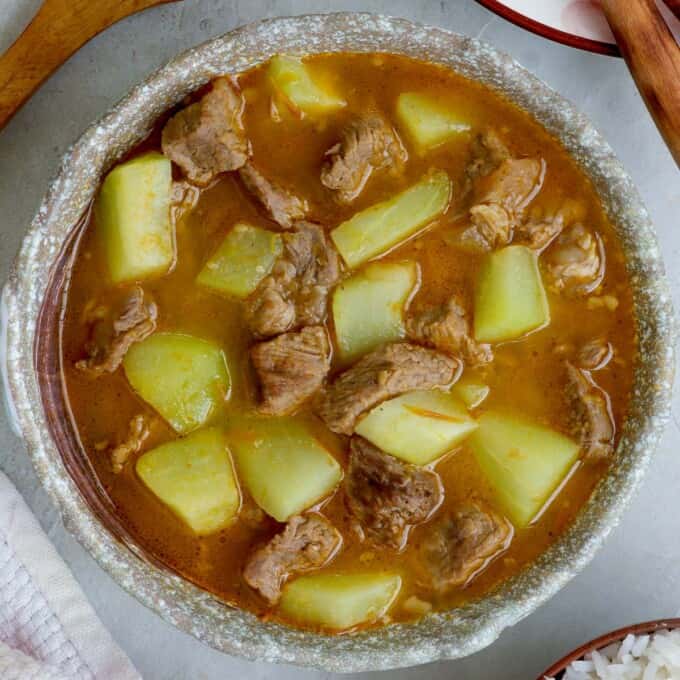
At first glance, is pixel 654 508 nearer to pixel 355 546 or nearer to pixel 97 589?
pixel 355 546

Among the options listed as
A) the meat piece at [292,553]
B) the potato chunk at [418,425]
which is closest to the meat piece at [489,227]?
the potato chunk at [418,425]

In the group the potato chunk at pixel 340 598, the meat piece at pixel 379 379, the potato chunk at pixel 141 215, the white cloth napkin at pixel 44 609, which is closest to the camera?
the meat piece at pixel 379 379

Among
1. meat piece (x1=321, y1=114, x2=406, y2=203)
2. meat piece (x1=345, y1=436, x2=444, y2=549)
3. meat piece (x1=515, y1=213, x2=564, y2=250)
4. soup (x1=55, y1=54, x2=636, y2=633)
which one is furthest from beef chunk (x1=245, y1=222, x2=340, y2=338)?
meat piece (x1=515, y1=213, x2=564, y2=250)

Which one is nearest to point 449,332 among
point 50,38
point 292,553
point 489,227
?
point 489,227

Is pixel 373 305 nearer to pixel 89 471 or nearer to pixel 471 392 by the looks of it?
pixel 471 392

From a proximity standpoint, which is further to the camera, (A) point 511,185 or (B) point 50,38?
(B) point 50,38

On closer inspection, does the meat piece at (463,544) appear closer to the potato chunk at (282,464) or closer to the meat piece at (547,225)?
the potato chunk at (282,464)

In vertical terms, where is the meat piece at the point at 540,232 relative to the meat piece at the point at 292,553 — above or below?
above
